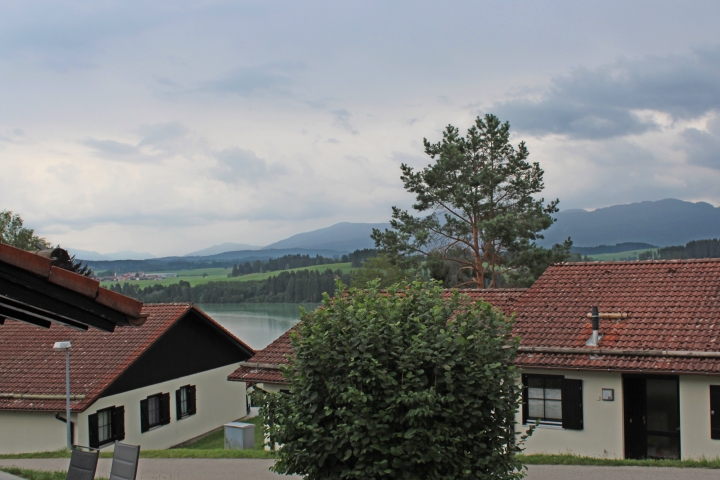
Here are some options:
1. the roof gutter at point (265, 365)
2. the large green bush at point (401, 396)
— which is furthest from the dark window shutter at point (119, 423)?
the large green bush at point (401, 396)

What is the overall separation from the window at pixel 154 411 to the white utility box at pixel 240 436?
16.0 ft

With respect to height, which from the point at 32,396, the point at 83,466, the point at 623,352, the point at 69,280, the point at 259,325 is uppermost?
the point at 69,280

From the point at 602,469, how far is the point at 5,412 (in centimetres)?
1378

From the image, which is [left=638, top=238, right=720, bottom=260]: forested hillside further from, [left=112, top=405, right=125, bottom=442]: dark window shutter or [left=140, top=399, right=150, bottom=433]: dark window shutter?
[left=112, top=405, right=125, bottom=442]: dark window shutter

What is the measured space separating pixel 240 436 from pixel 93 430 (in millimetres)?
4675

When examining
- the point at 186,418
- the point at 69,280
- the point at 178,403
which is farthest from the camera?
the point at 186,418

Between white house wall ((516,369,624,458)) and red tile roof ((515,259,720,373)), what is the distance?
1.11 ft

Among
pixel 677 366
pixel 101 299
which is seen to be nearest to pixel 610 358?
pixel 677 366

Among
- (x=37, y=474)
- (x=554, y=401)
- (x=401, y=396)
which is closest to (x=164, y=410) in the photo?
(x=37, y=474)

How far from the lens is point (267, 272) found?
406 ft

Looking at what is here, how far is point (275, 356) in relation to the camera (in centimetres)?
1440

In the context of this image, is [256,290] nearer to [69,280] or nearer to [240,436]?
[240,436]

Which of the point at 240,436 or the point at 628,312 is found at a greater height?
the point at 628,312

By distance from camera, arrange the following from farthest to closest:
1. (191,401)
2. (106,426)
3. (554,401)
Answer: (191,401)
(106,426)
(554,401)
